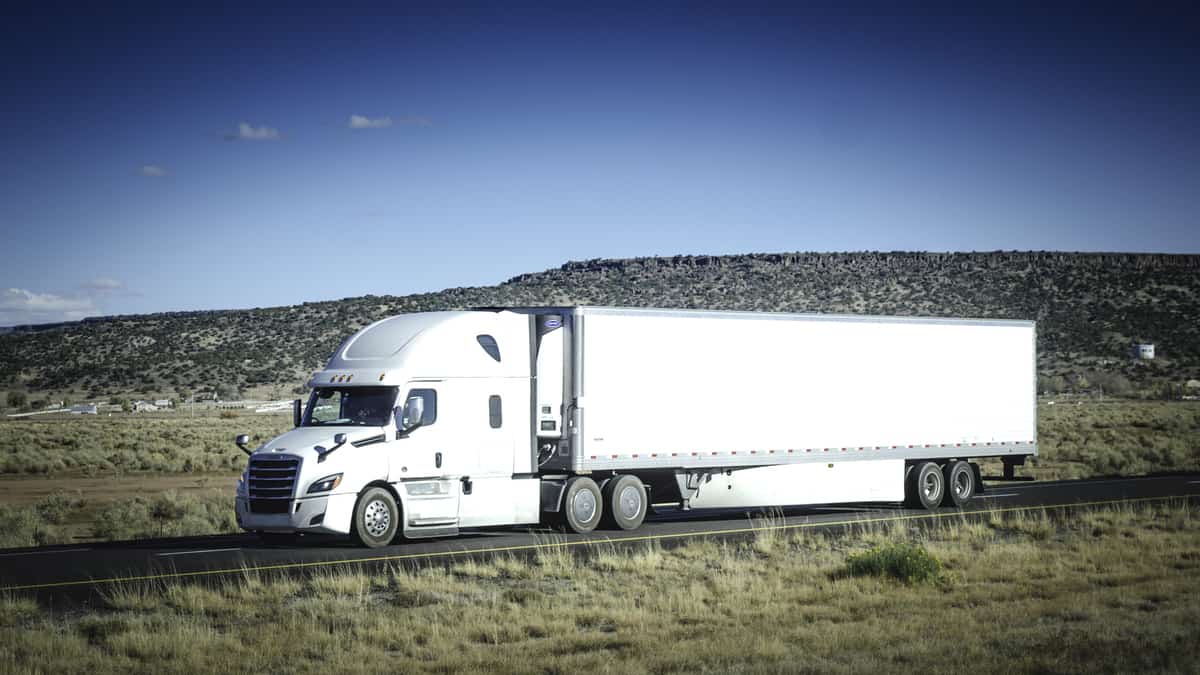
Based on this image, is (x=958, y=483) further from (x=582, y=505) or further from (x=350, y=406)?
(x=350, y=406)

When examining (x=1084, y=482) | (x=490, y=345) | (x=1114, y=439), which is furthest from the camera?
(x=1114, y=439)

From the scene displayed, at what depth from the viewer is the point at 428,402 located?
21047 mm

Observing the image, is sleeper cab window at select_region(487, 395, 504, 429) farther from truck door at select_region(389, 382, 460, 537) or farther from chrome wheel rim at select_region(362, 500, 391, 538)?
chrome wheel rim at select_region(362, 500, 391, 538)

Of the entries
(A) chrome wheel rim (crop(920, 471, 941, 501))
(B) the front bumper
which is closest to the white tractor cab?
(B) the front bumper

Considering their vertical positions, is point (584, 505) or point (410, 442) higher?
point (410, 442)

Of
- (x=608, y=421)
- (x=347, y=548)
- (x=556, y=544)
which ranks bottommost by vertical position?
(x=347, y=548)

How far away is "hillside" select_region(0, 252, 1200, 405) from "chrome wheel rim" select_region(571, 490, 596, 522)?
73982 mm

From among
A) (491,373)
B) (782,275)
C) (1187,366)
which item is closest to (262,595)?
(491,373)

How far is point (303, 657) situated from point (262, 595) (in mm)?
3571

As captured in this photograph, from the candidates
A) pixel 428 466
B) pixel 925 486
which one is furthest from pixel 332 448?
pixel 925 486

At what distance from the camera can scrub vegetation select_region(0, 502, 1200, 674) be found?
37.4 feet

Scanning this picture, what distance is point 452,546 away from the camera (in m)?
20.8

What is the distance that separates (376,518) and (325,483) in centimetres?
109

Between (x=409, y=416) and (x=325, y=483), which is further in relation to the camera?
(x=409, y=416)
